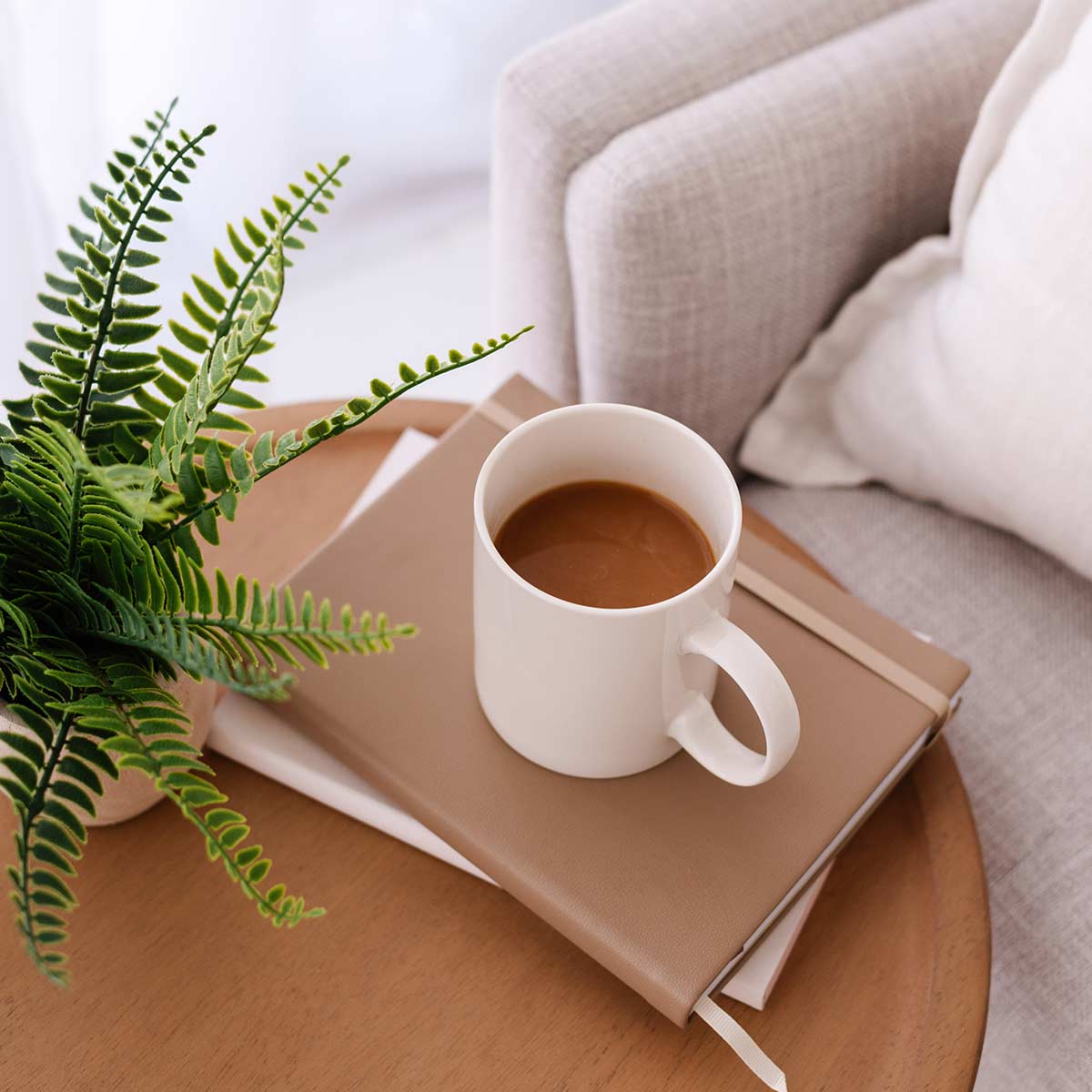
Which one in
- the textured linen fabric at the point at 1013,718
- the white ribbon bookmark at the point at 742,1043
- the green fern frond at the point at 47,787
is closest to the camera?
the green fern frond at the point at 47,787

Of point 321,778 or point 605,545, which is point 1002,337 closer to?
point 605,545

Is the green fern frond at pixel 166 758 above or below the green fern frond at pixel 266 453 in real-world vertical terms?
below

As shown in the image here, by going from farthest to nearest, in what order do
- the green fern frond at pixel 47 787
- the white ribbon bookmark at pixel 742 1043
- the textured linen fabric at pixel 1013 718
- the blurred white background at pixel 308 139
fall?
the blurred white background at pixel 308 139
the textured linen fabric at pixel 1013 718
the white ribbon bookmark at pixel 742 1043
the green fern frond at pixel 47 787

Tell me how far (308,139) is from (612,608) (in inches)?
40.6

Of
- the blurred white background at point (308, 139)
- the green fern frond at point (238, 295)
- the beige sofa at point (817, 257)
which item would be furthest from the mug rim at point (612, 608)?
the blurred white background at point (308, 139)

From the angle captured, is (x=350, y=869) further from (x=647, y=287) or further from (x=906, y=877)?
(x=647, y=287)

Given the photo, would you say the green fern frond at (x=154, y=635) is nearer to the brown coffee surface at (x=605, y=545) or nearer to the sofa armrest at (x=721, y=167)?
the brown coffee surface at (x=605, y=545)

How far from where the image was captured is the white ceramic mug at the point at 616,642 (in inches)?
18.1

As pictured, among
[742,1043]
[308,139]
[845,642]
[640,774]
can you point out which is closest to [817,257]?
[845,642]

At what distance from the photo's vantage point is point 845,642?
613 mm

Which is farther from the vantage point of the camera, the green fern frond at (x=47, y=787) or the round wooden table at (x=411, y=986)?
the round wooden table at (x=411, y=986)

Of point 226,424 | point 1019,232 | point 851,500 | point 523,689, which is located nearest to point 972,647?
point 851,500

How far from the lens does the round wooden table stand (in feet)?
1.73

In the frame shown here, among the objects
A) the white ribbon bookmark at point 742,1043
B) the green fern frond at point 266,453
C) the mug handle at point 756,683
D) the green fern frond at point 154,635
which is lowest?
the white ribbon bookmark at point 742,1043
